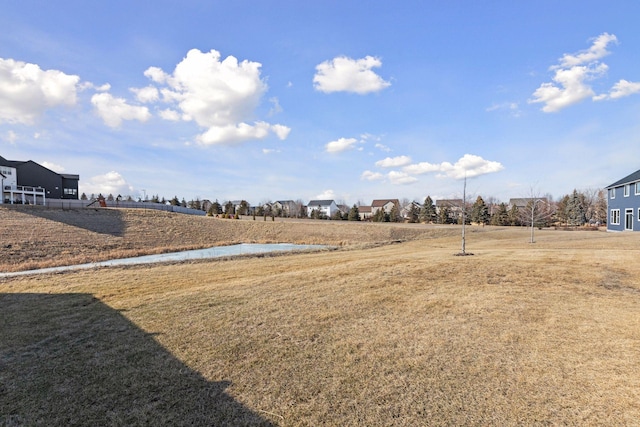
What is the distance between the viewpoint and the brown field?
11.6ft

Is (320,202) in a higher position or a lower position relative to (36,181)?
lower

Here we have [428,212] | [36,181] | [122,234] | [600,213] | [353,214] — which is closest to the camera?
[122,234]

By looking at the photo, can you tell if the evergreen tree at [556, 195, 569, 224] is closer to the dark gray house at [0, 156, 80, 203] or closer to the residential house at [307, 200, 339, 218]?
the residential house at [307, 200, 339, 218]

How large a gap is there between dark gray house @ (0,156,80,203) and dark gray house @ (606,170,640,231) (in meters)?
63.6

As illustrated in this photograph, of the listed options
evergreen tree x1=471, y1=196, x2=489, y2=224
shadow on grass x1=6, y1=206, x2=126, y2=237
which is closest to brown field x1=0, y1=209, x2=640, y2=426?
shadow on grass x1=6, y1=206, x2=126, y2=237

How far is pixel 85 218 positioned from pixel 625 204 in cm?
4845

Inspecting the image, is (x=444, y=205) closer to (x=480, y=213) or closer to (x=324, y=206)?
(x=480, y=213)

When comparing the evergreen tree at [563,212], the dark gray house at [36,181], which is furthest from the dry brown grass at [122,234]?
the evergreen tree at [563,212]

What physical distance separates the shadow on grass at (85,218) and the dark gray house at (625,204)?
42.7m

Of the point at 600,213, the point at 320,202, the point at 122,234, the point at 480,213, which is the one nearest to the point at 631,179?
the point at 480,213

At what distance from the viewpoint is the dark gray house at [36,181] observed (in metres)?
42.7

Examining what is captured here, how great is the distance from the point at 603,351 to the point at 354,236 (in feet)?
102

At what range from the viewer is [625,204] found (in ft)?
92.5

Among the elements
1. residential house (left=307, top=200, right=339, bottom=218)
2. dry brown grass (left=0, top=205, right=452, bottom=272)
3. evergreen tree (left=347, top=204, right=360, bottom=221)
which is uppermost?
residential house (left=307, top=200, right=339, bottom=218)
